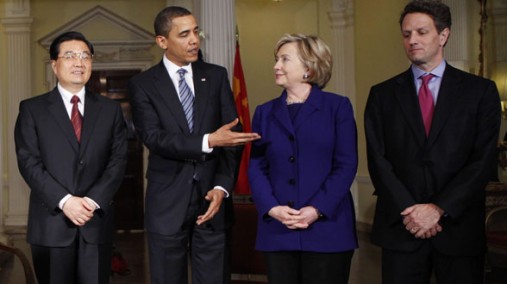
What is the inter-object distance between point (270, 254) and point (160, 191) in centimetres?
59

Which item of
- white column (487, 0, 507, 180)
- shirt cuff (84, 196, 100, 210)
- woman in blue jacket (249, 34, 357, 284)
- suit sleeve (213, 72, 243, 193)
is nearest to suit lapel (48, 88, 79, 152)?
shirt cuff (84, 196, 100, 210)

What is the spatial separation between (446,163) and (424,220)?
275 mm

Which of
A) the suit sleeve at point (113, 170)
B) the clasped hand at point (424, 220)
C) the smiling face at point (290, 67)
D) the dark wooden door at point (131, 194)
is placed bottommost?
the dark wooden door at point (131, 194)

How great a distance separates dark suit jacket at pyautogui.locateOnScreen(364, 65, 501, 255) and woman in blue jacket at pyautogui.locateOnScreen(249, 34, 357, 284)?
0.17 meters

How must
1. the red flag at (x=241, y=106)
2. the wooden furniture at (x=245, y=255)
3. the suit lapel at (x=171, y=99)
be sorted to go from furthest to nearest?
the red flag at (x=241, y=106) → the wooden furniture at (x=245, y=255) → the suit lapel at (x=171, y=99)

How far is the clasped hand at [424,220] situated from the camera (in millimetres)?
2998

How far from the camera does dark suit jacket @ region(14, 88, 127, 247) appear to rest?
3.31 m

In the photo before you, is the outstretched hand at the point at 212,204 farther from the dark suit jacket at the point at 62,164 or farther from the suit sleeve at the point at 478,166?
the suit sleeve at the point at 478,166

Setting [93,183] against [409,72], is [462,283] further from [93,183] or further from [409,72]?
[93,183]

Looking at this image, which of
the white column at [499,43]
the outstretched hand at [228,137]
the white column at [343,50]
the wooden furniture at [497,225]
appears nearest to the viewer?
the outstretched hand at [228,137]

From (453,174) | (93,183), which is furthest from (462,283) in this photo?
(93,183)

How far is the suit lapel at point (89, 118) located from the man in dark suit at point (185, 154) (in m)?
0.20

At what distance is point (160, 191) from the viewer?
3.29 meters

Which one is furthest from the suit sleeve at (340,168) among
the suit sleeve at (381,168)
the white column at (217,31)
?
the white column at (217,31)
